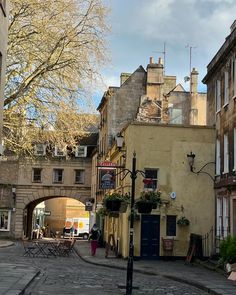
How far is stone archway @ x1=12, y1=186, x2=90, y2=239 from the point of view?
50744 mm

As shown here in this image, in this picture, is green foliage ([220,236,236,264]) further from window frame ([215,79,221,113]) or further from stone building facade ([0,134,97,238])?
stone building facade ([0,134,97,238])

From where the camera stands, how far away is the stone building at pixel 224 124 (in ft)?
76.4

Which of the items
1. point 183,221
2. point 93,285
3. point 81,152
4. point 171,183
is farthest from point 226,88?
point 81,152

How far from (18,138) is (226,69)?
10.5 m

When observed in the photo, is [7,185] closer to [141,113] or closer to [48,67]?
[141,113]

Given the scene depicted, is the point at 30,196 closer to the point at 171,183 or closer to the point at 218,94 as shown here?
the point at 171,183

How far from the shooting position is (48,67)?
2114 centimetres

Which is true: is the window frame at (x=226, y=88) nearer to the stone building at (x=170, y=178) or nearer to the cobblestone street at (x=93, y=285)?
the stone building at (x=170, y=178)

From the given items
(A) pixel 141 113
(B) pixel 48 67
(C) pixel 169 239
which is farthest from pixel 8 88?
(A) pixel 141 113

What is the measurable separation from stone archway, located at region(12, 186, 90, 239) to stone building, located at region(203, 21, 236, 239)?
2703 cm

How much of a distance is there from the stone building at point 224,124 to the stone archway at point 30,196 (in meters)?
27.0

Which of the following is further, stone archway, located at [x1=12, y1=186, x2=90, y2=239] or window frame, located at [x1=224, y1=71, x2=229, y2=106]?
stone archway, located at [x1=12, y1=186, x2=90, y2=239]

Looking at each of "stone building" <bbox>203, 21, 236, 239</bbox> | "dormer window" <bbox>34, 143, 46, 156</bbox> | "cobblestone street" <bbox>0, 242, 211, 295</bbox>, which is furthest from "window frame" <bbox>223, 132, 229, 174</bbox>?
"dormer window" <bbox>34, 143, 46, 156</bbox>

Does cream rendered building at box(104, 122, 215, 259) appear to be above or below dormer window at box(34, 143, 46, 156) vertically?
below
